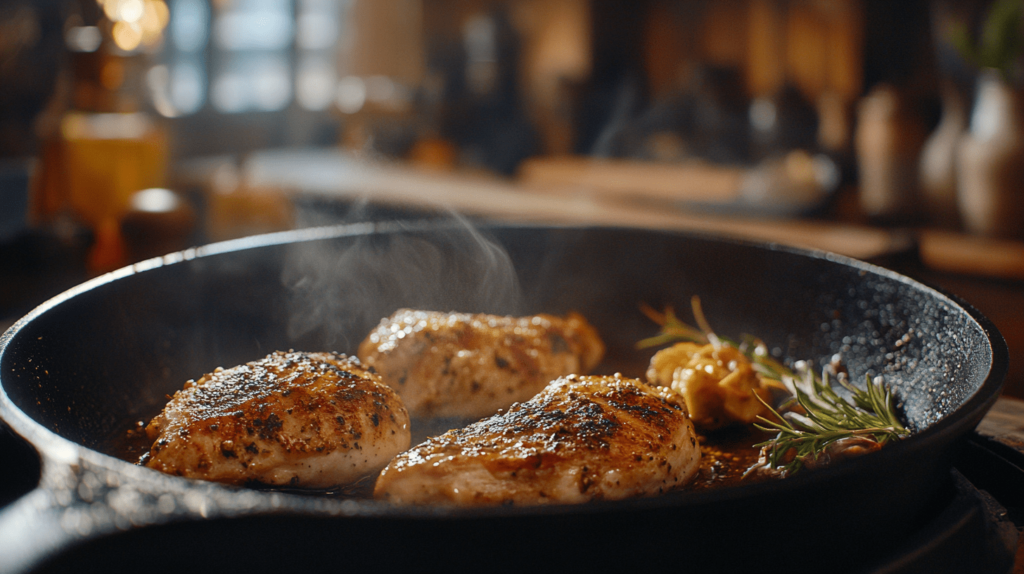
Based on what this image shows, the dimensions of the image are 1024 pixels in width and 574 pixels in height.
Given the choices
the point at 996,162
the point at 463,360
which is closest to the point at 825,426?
the point at 463,360

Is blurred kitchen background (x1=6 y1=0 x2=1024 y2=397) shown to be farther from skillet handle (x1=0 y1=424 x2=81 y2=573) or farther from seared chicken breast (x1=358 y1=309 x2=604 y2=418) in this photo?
skillet handle (x1=0 y1=424 x2=81 y2=573)

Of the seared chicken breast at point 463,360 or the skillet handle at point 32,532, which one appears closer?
the skillet handle at point 32,532

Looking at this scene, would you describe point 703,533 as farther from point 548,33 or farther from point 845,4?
point 548,33

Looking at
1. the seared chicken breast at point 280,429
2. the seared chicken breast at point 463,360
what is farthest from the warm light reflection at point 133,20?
the seared chicken breast at point 280,429

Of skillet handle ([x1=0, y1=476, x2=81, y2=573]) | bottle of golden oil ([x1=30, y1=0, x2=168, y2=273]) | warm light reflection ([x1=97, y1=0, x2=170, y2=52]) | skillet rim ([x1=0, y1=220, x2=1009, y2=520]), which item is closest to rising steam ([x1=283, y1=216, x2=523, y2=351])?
skillet rim ([x1=0, y1=220, x2=1009, y2=520])

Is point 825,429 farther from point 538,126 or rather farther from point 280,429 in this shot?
point 538,126

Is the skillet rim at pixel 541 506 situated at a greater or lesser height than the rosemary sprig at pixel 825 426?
greater

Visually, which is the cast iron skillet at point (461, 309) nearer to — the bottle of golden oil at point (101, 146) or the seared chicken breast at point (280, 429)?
the seared chicken breast at point (280, 429)
